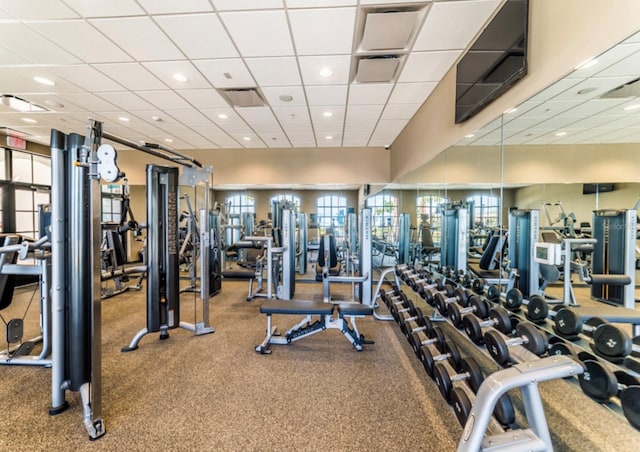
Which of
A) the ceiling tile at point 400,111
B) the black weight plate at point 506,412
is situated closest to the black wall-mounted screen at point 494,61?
the ceiling tile at point 400,111

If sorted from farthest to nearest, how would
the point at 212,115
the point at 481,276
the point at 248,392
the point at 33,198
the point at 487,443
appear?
1. the point at 33,198
2. the point at 212,115
3. the point at 481,276
4. the point at 248,392
5. the point at 487,443

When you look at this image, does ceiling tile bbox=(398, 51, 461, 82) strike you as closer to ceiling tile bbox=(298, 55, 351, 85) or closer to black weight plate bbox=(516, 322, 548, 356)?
ceiling tile bbox=(298, 55, 351, 85)

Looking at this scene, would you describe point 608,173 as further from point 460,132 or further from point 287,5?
point 287,5

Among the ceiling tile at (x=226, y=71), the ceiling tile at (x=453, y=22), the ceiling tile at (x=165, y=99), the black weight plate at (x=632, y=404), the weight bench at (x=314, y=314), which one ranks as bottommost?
the weight bench at (x=314, y=314)

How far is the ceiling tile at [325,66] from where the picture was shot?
9.57 ft

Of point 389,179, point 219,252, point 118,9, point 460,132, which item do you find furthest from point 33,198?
point 460,132

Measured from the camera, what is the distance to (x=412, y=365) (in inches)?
102

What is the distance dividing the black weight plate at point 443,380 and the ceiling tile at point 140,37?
3.58 metres

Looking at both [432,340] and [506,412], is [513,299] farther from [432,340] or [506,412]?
[506,412]

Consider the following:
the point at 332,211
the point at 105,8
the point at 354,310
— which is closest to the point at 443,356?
the point at 354,310

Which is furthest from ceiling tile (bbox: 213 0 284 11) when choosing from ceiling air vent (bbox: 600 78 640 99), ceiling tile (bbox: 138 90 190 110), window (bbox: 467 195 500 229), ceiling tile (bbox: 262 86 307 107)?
window (bbox: 467 195 500 229)

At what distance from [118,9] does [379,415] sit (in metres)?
3.77

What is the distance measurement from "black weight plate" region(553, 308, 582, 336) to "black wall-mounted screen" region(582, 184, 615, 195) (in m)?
0.82

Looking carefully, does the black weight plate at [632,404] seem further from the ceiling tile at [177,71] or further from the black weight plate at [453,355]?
the ceiling tile at [177,71]
